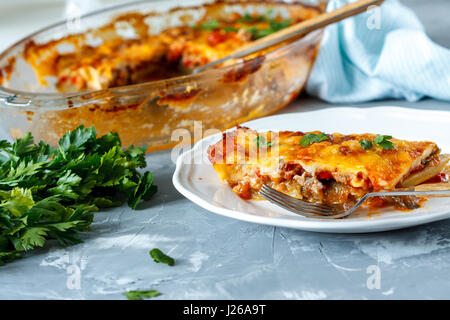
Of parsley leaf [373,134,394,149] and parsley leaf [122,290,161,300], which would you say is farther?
parsley leaf [373,134,394,149]

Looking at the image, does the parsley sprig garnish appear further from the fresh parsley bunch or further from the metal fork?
the fresh parsley bunch

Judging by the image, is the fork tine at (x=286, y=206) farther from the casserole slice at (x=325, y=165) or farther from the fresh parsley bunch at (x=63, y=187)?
the fresh parsley bunch at (x=63, y=187)

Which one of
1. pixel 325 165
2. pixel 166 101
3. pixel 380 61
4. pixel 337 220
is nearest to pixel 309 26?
pixel 380 61

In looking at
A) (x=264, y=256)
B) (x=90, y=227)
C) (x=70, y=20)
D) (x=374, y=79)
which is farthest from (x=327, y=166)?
(x=70, y=20)

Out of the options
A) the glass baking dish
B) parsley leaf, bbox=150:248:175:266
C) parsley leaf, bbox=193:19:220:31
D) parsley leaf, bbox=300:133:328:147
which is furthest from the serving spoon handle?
parsley leaf, bbox=150:248:175:266

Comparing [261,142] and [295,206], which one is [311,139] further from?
[295,206]
